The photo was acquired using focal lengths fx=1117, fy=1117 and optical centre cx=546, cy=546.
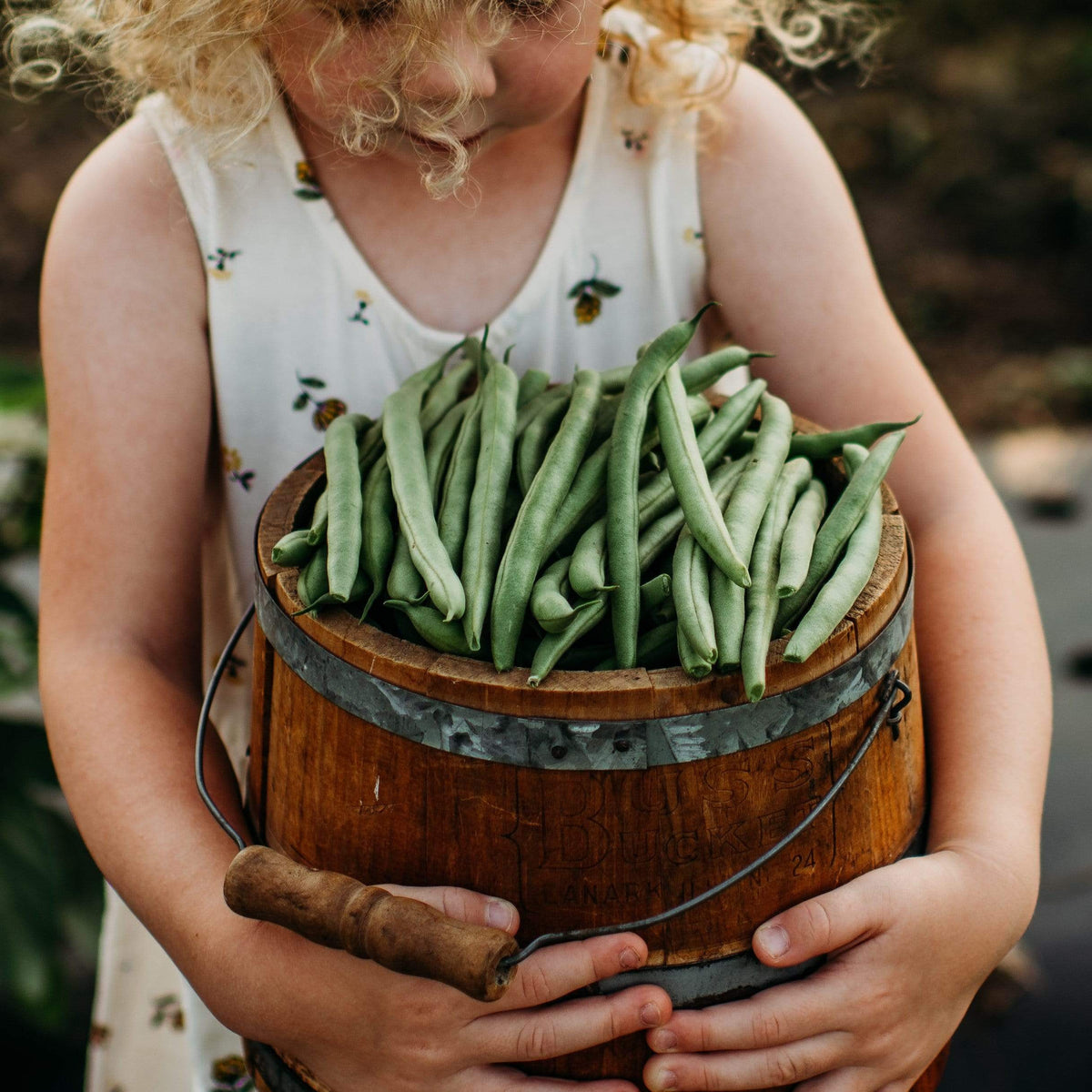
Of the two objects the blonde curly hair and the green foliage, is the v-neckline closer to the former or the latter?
the blonde curly hair

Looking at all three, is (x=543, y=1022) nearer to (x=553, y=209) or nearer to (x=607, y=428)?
(x=607, y=428)

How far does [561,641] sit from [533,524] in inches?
4.3

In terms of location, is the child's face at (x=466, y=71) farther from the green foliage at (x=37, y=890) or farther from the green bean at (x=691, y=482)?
the green foliage at (x=37, y=890)

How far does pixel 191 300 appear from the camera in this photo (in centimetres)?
127

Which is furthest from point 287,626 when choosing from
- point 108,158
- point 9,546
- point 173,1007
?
point 9,546

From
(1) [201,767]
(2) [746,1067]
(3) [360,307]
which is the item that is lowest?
(2) [746,1067]

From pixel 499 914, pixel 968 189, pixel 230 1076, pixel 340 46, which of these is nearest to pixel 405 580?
pixel 499 914

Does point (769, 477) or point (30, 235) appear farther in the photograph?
point (30, 235)

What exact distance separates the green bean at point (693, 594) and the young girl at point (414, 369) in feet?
0.82

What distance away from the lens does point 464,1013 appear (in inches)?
34.9

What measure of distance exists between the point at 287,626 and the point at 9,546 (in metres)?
1.76

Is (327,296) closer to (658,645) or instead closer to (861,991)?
(658,645)

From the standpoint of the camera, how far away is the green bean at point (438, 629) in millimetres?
857

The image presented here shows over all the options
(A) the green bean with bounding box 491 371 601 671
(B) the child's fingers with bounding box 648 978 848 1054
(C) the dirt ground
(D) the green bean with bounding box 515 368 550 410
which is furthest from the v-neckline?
(C) the dirt ground
